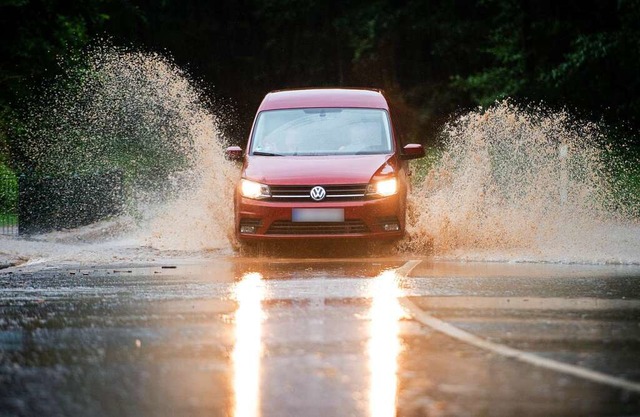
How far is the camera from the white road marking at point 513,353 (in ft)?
24.3

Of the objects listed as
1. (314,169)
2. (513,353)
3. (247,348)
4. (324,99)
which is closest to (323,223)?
(314,169)

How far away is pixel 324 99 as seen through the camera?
1892 cm

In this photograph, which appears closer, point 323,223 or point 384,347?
point 384,347

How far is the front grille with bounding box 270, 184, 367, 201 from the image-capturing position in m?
16.5

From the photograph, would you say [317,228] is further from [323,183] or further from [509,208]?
[509,208]

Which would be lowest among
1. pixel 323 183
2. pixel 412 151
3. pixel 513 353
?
pixel 513 353

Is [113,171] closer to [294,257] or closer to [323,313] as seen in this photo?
[294,257]

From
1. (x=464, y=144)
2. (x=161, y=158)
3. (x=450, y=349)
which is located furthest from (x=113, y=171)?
(x=450, y=349)

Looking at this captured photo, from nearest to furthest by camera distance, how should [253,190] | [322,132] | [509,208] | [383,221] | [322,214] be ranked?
1. [322,214]
2. [383,221]
3. [253,190]
4. [322,132]
5. [509,208]

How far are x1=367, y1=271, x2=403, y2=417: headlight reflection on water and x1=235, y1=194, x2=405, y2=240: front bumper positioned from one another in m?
3.28

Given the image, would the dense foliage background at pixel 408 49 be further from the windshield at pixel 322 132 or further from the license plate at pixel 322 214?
the license plate at pixel 322 214

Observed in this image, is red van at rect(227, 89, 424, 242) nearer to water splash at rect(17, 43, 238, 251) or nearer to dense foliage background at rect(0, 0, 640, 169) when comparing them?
water splash at rect(17, 43, 238, 251)

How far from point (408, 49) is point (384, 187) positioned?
39.4 meters

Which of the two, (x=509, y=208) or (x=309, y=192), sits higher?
(x=309, y=192)
